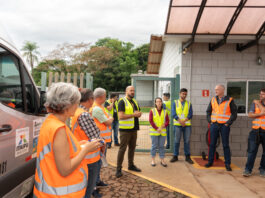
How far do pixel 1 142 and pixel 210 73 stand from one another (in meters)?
5.83

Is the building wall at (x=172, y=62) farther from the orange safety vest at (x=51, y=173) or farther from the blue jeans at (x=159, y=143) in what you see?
the orange safety vest at (x=51, y=173)

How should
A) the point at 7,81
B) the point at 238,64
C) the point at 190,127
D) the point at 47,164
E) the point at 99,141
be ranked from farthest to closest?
the point at 238,64, the point at 190,127, the point at 7,81, the point at 99,141, the point at 47,164

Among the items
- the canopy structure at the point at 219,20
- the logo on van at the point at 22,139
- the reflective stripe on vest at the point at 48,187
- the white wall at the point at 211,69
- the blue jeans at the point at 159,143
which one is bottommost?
the blue jeans at the point at 159,143

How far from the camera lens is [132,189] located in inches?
163

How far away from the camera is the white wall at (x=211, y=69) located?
650 centimetres

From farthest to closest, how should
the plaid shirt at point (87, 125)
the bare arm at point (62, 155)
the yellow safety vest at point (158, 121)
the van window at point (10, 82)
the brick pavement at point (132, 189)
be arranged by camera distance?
the yellow safety vest at point (158, 121) < the brick pavement at point (132, 189) < the plaid shirt at point (87, 125) < the van window at point (10, 82) < the bare arm at point (62, 155)

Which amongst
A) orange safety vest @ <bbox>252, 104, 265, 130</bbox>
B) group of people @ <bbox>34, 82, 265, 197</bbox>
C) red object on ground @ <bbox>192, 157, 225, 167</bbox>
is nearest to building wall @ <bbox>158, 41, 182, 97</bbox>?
group of people @ <bbox>34, 82, 265, 197</bbox>

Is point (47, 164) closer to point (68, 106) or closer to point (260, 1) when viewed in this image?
point (68, 106)

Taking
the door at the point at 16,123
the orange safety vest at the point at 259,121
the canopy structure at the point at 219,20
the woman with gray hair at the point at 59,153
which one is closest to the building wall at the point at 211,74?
the canopy structure at the point at 219,20

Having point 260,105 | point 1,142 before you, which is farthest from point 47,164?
point 260,105

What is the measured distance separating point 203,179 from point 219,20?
3.96 m

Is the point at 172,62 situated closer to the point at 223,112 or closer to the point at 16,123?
the point at 223,112

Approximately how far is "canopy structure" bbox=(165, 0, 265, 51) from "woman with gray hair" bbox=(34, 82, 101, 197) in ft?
14.9

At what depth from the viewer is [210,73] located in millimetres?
6527
